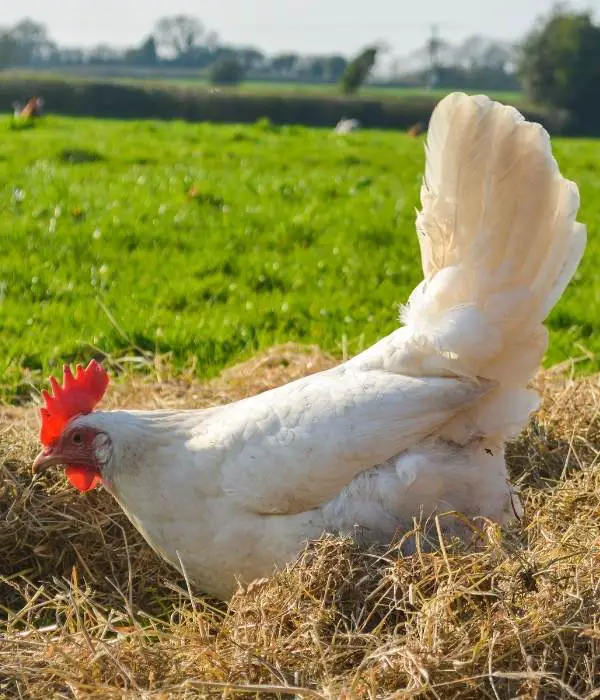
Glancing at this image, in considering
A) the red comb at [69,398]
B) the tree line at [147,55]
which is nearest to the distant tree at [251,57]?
the tree line at [147,55]

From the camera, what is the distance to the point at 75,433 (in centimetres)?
328

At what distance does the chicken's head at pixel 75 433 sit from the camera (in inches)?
129

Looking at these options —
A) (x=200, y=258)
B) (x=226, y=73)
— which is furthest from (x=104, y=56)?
(x=200, y=258)

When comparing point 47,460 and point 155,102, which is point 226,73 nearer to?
point 155,102

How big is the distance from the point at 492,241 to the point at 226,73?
113 ft

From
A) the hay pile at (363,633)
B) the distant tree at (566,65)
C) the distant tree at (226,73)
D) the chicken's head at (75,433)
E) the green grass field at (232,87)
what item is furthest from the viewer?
the distant tree at (566,65)

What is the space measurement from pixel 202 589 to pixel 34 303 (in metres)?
3.51

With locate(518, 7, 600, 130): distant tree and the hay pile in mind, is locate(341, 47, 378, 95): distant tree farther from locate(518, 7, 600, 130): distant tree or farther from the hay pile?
the hay pile

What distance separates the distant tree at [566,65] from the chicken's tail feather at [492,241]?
39.6m

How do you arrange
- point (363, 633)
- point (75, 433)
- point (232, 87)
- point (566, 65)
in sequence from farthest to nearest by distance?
point (566, 65), point (232, 87), point (75, 433), point (363, 633)

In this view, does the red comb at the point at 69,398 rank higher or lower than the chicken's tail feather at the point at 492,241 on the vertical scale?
lower

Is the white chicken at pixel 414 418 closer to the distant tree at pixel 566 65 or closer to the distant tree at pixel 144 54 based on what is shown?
the distant tree at pixel 566 65

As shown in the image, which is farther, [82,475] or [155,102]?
[155,102]

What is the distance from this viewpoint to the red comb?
3336mm
